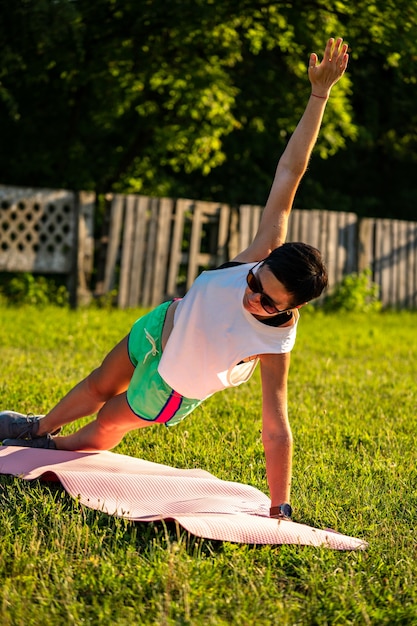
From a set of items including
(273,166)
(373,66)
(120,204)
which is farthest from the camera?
(373,66)

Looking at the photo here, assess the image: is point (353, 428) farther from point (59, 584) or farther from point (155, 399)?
point (59, 584)

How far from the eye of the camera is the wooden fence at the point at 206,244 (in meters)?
12.0

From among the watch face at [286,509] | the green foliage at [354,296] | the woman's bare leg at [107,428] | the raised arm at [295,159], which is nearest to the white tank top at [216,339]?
the raised arm at [295,159]

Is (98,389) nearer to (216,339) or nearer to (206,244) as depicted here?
(216,339)

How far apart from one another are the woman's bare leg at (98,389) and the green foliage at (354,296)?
9101 millimetres

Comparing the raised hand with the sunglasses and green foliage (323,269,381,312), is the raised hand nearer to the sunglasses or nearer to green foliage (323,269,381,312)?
the sunglasses

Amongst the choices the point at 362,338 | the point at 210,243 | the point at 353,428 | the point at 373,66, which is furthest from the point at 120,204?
the point at 373,66

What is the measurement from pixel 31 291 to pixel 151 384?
777 centimetres

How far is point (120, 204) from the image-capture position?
11.9 meters

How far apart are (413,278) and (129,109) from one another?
5.21 metres

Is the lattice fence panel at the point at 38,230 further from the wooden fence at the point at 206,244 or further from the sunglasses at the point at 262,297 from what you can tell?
the sunglasses at the point at 262,297

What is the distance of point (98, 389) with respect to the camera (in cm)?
443

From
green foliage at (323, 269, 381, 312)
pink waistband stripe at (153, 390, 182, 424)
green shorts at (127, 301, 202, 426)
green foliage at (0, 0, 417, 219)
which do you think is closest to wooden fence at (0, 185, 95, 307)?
green foliage at (0, 0, 417, 219)

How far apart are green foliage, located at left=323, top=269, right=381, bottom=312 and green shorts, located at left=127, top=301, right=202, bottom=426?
9.34m
